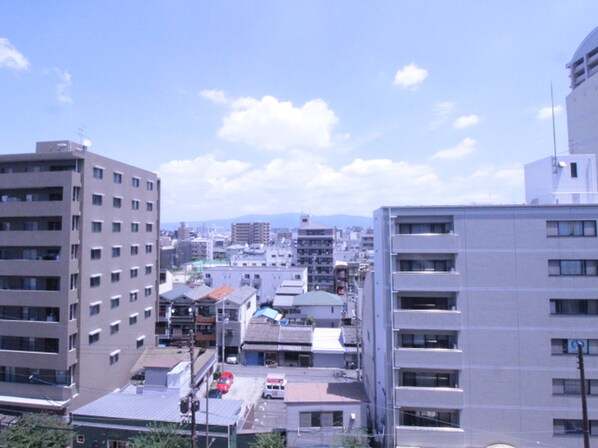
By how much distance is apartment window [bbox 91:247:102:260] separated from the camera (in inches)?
1025

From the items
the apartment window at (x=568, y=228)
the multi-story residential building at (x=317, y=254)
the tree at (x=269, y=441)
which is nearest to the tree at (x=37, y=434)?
the tree at (x=269, y=441)

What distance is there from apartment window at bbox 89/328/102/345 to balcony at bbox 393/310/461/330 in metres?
19.4

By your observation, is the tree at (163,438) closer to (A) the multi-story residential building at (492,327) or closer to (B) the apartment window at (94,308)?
(B) the apartment window at (94,308)

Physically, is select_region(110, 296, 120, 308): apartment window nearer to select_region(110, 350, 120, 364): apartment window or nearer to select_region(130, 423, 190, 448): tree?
select_region(110, 350, 120, 364): apartment window

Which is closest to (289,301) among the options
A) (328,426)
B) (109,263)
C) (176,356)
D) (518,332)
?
(176,356)

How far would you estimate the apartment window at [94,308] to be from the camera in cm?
2568

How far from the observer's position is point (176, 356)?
2969cm

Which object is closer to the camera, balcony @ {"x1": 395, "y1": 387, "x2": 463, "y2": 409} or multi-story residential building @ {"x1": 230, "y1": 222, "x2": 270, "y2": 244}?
balcony @ {"x1": 395, "y1": 387, "x2": 463, "y2": 409}

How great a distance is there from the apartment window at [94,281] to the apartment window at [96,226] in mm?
3063

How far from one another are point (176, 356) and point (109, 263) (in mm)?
8595

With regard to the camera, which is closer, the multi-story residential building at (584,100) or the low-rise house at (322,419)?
the low-rise house at (322,419)

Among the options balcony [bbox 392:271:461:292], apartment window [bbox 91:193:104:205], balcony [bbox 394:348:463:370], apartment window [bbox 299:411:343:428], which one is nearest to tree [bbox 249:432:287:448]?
apartment window [bbox 299:411:343:428]

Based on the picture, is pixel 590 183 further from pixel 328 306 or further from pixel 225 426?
pixel 328 306

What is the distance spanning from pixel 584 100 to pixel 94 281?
40.6 metres
